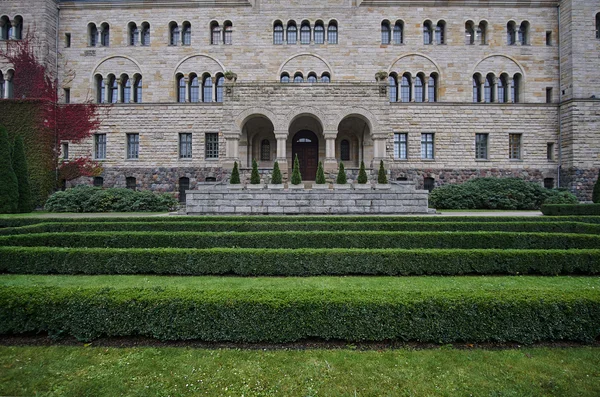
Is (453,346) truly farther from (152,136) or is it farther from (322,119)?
(152,136)

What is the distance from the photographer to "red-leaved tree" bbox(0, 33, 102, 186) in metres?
24.8

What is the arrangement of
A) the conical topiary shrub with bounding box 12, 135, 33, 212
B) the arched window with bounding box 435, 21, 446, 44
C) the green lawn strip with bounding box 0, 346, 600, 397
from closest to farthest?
1. the green lawn strip with bounding box 0, 346, 600, 397
2. the conical topiary shrub with bounding box 12, 135, 33, 212
3. the arched window with bounding box 435, 21, 446, 44

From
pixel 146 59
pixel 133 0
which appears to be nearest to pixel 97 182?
pixel 146 59

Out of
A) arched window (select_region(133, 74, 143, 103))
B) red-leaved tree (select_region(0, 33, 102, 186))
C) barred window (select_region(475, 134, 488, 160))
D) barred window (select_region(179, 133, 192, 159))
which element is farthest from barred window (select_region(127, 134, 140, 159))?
barred window (select_region(475, 134, 488, 160))

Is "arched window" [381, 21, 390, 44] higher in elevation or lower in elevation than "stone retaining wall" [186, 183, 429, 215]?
higher

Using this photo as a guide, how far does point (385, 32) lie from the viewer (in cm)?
2659

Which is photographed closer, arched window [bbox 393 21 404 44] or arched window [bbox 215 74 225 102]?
arched window [bbox 393 21 404 44]

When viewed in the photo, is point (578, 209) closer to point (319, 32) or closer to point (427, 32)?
point (427, 32)

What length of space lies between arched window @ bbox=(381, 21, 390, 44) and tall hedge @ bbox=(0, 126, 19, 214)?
104ft

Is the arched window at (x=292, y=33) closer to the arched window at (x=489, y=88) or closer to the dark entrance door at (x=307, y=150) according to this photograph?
the dark entrance door at (x=307, y=150)

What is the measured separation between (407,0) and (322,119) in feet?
49.6

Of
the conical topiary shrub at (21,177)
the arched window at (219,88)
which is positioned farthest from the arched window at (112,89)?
the arched window at (219,88)

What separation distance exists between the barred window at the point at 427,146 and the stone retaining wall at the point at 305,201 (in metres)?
10.2

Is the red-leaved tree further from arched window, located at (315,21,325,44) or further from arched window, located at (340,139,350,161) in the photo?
arched window, located at (340,139,350,161)
